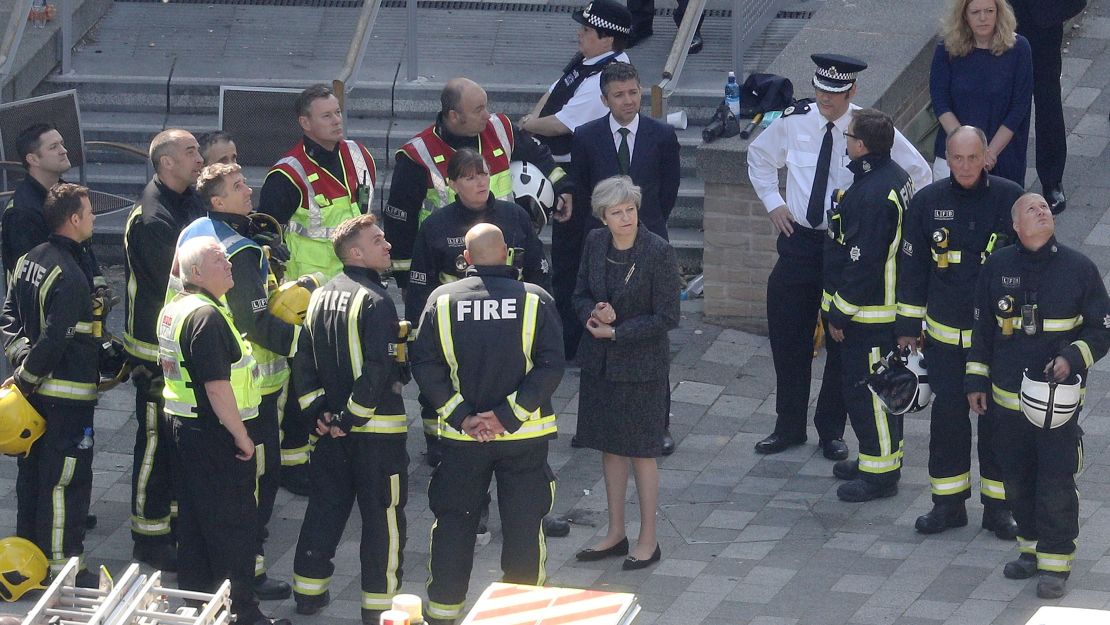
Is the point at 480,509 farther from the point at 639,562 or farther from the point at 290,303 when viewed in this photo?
the point at 290,303

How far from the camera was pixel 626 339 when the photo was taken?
26.8 ft

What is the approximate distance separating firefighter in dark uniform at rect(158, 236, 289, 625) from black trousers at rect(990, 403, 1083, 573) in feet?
11.3

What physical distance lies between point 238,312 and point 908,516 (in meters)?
3.49

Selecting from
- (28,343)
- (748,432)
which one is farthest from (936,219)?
(28,343)

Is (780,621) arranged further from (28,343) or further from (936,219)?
(28,343)

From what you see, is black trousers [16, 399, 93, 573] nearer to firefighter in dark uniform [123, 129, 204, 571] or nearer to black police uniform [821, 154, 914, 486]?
firefighter in dark uniform [123, 129, 204, 571]

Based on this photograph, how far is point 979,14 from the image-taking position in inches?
394

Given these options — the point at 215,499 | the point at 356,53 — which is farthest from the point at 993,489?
the point at 356,53

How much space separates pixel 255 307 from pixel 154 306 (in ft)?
2.26

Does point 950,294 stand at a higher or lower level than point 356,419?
higher

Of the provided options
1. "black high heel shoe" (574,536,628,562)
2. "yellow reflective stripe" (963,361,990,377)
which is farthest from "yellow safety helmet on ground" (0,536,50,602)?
"yellow reflective stripe" (963,361,990,377)

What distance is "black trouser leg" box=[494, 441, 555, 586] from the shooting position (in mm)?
7672

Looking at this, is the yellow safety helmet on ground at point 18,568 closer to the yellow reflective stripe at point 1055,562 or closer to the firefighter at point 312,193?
the firefighter at point 312,193

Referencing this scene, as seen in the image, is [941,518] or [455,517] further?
[941,518]
